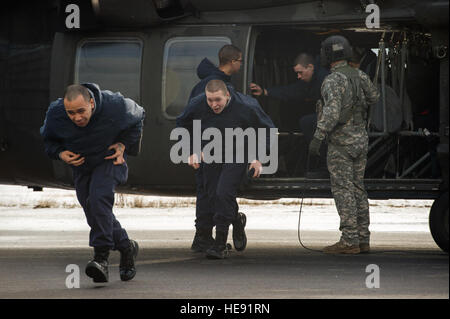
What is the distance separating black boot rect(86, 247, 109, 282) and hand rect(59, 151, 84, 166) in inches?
26.0

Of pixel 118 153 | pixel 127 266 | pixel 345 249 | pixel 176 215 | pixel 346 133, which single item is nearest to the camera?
pixel 118 153

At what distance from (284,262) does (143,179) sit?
1.96m

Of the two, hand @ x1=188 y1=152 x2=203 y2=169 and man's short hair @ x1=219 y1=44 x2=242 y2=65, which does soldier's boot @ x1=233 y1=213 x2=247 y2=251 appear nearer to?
hand @ x1=188 y1=152 x2=203 y2=169

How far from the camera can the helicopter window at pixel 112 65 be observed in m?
10.4

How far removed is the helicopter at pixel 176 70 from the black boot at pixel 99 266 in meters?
2.76

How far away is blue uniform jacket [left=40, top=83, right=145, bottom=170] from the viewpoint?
24.4 feet

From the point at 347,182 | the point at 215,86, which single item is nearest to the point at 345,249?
the point at 347,182

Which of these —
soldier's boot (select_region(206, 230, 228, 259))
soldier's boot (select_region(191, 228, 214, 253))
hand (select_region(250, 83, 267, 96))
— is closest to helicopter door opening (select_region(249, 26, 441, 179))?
hand (select_region(250, 83, 267, 96))

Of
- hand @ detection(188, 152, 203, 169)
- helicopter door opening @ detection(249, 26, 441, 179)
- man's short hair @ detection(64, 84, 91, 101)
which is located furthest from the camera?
helicopter door opening @ detection(249, 26, 441, 179)

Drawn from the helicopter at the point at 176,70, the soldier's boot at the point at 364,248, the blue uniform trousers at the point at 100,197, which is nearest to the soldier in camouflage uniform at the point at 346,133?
the soldier's boot at the point at 364,248

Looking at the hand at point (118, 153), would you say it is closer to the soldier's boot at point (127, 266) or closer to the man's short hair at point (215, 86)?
the soldier's boot at point (127, 266)

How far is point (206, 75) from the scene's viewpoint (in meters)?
9.74

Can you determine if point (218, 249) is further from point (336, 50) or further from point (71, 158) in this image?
point (71, 158)

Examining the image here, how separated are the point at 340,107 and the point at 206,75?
1378mm
